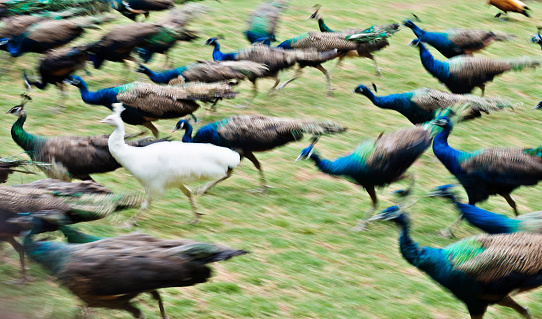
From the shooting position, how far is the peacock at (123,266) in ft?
11.7

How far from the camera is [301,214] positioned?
5.89 m

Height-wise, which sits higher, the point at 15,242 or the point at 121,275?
the point at 121,275

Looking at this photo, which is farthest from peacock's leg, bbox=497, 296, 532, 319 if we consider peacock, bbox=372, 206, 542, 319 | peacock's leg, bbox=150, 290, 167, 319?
peacock's leg, bbox=150, 290, 167, 319

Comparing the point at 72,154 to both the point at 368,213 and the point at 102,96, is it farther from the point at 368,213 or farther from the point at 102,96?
the point at 368,213

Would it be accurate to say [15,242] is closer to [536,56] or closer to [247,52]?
[247,52]

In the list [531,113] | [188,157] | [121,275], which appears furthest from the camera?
[531,113]

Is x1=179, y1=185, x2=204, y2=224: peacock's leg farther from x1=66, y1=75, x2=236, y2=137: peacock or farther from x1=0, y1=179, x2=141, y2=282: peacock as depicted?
x1=66, y1=75, x2=236, y2=137: peacock

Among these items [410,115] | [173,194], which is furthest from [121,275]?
[410,115]

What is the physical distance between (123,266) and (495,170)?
10.5ft

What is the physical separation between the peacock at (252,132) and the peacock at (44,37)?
2.76 metres

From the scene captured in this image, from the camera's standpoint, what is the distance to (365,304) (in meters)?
4.53

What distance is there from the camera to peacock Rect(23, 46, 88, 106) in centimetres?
748

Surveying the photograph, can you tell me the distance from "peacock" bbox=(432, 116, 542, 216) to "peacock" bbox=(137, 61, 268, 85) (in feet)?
8.73

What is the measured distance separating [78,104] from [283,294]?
4140 mm
